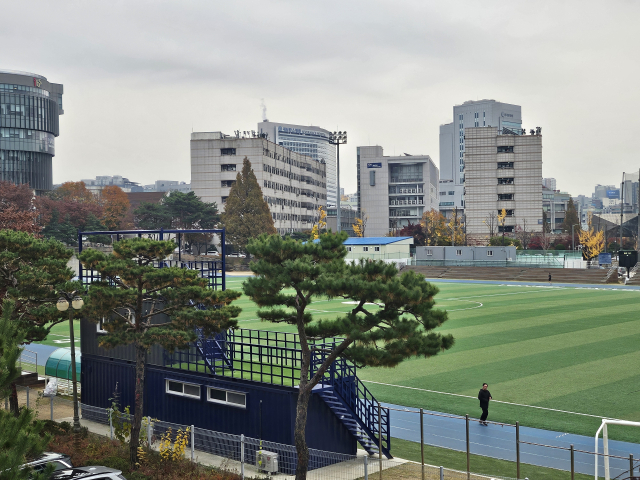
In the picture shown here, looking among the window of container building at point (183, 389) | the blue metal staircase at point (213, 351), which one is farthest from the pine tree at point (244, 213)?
the window of container building at point (183, 389)

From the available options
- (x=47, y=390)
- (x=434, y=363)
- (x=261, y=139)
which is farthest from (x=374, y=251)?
(x=47, y=390)

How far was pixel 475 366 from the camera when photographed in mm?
31406

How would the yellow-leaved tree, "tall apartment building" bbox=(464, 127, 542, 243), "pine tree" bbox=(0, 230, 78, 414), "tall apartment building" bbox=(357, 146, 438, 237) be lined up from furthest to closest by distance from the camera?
"tall apartment building" bbox=(357, 146, 438, 237)
"tall apartment building" bbox=(464, 127, 542, 243)
the yellow-leaved tree
"pine tree" bbox=(0, 230, 78, 414)

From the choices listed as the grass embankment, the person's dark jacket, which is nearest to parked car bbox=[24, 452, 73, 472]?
the grass embankment

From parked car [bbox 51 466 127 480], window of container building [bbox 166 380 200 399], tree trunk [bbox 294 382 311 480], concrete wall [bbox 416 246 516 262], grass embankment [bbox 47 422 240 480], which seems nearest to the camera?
parked car [bbox 51 466 127 480]

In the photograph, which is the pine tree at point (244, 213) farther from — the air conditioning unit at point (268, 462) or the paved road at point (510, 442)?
the air conditioning unit at point (268, 462)

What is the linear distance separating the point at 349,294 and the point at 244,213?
11039 centimetres

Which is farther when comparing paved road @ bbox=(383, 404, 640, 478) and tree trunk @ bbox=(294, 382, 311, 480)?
paved road @ bbox=(383, 404, 640, 478)

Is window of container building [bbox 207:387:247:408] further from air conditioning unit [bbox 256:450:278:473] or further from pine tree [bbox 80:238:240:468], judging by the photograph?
pine tree [bbox 80:238:240:468]

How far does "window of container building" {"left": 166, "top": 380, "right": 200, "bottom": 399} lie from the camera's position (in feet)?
67.9

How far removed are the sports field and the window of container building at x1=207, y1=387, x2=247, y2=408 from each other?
820 cm

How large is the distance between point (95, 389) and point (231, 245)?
334ft

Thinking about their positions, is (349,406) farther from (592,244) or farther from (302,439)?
(592,244)

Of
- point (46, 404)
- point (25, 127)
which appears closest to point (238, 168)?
point (25, 127)
